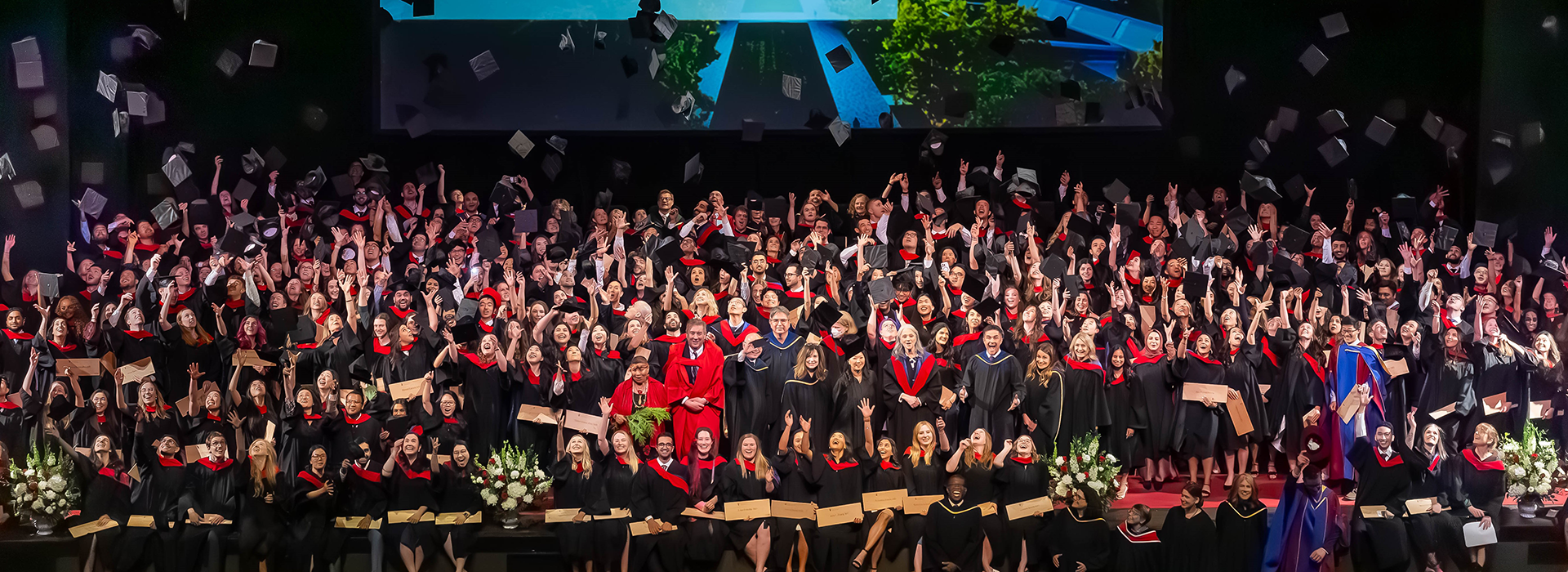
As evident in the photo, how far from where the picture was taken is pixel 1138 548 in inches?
235

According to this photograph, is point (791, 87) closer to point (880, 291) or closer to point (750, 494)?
point (880, 291)

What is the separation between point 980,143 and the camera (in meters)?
9.05

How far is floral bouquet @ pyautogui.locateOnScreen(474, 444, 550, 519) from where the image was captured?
620 centimetres

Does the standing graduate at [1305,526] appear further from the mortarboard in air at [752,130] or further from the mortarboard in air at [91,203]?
the mortarboard in air at [91,203]

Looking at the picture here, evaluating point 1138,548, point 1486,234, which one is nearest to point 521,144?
point 1138,548

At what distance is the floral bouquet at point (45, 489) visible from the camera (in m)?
6.36

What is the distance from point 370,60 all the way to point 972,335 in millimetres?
5164

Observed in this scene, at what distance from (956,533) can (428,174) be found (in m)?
5.03

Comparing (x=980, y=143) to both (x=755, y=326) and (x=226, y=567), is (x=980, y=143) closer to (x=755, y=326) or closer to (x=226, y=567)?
(x=755, y=326)

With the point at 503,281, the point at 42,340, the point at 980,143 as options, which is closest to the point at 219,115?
the point at 42,340

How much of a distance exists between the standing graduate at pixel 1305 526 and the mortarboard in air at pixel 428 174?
243 inches

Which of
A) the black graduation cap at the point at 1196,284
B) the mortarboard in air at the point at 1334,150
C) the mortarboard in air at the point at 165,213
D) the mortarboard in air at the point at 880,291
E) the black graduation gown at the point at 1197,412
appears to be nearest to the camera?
the black graduation gown at the point at 1197,412

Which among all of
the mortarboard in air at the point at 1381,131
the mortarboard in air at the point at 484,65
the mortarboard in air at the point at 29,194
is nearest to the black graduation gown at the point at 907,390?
the mortarboard in air at the point at 484,65

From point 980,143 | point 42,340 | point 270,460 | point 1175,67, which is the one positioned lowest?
point 270,460
